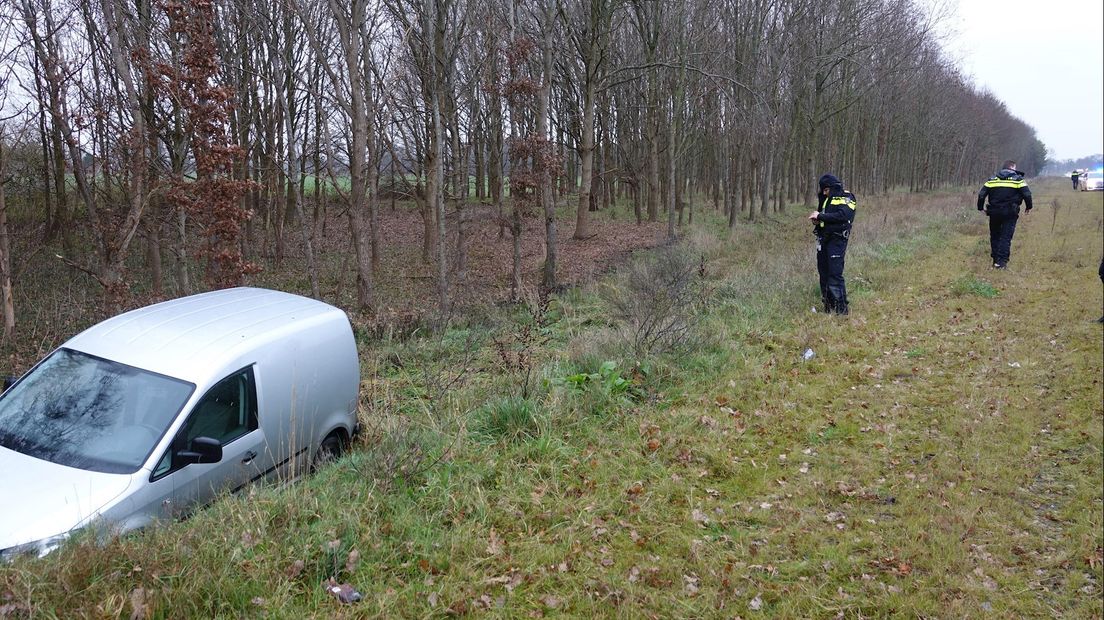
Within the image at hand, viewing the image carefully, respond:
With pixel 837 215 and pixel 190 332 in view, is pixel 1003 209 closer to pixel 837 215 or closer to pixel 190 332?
pixel 837 215

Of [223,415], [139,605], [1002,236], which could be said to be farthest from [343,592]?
[1002,236]

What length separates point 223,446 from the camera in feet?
15.9

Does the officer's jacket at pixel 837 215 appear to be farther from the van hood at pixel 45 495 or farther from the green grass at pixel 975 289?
the van hood at pixel 45 495

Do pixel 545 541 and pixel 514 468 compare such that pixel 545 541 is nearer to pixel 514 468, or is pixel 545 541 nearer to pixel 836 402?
pixel 514 468

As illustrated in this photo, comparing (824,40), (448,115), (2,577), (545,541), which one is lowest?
(545,541)

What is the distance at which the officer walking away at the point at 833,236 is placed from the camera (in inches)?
376

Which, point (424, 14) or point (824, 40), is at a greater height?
point (824, 40)

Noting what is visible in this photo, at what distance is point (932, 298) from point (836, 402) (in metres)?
5.08

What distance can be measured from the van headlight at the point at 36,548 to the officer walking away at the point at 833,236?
8931mm

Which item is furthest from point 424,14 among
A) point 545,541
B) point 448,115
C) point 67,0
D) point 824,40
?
point 824,40

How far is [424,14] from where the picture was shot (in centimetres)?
1358

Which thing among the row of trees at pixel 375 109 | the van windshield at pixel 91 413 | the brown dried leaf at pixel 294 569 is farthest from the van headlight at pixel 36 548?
the row of trees at pixel 375 109

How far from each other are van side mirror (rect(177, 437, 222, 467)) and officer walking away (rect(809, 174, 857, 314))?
26.2 feet

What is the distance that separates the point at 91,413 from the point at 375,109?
1196 centimetres
